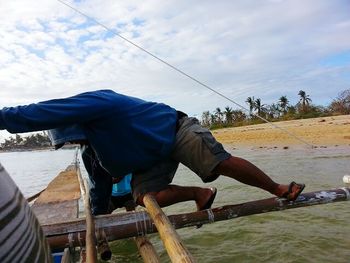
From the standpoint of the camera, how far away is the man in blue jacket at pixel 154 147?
288 centimetres

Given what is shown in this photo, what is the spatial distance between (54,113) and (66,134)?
563mm

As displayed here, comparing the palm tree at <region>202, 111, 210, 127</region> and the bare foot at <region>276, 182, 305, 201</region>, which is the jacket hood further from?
the palm tree at <region>202, 111, 210, 127</region>

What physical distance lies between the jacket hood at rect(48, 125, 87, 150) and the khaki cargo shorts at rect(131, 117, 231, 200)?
540 millimetres

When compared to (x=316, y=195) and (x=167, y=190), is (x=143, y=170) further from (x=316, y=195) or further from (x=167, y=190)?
(x=316, y=195)

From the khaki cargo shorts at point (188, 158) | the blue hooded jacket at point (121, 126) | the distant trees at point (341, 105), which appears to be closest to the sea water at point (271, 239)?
the khaki cargo shorts at point (188, 158)

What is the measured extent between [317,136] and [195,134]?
15.8m

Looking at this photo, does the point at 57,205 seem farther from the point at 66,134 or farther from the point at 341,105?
the point at 341,105

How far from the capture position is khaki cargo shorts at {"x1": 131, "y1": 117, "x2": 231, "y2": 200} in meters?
2.99

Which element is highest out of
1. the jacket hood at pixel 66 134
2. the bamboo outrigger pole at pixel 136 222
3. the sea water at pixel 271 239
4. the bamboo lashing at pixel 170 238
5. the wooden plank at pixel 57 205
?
the jacket hood at pixel 66 134

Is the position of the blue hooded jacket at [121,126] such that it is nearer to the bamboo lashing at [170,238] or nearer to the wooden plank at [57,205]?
the bamboo lashing at [170,238]

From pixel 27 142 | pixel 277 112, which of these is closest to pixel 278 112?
pixel 277 112

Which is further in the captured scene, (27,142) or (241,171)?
(27,142)

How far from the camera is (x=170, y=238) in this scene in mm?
2090

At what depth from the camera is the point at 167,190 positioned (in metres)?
3.17
